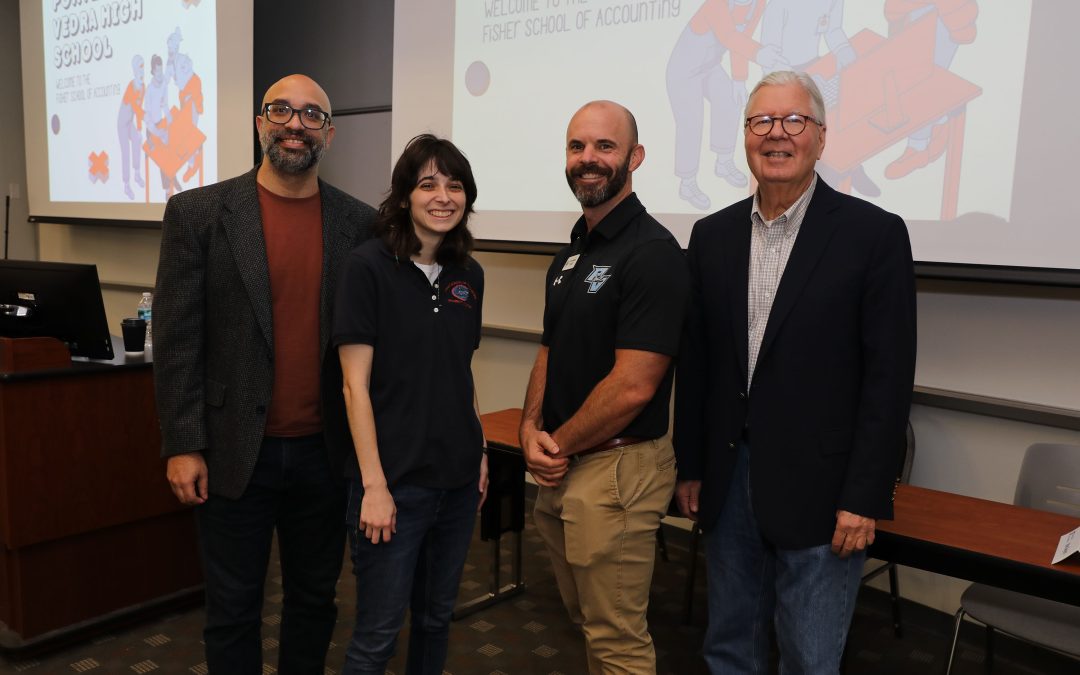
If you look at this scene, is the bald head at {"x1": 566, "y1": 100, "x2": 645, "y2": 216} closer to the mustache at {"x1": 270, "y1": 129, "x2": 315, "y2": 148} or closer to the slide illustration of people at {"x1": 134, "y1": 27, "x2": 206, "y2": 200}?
the mustache at {"x1": 270, "y1": 129, "x2": 315, "y2": 148}

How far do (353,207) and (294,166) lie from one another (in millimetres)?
185

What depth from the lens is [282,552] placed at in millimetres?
1935

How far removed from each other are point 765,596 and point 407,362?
91 centimetres

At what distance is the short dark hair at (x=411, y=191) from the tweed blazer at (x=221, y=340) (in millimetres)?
303

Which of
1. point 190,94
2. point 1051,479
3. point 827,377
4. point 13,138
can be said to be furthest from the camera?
point 13,138

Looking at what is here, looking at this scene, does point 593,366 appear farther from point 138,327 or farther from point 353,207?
point 138,327

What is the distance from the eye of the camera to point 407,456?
1.58m

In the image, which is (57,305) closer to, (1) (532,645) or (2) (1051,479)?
(1) (532,645)

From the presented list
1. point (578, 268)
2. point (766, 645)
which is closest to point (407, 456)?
point (578, 268)

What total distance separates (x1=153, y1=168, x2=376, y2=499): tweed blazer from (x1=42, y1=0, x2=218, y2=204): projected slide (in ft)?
10.5

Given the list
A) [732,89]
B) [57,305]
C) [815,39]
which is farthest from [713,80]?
[57,305]

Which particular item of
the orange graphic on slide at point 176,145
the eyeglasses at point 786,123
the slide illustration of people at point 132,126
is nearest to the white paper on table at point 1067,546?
the eyeglasses at point 786,123

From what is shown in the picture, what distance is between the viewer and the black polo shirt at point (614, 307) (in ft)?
5.26

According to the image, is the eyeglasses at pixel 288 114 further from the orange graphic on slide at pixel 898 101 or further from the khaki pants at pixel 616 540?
the orange graphic on slide at pixel 898 101
